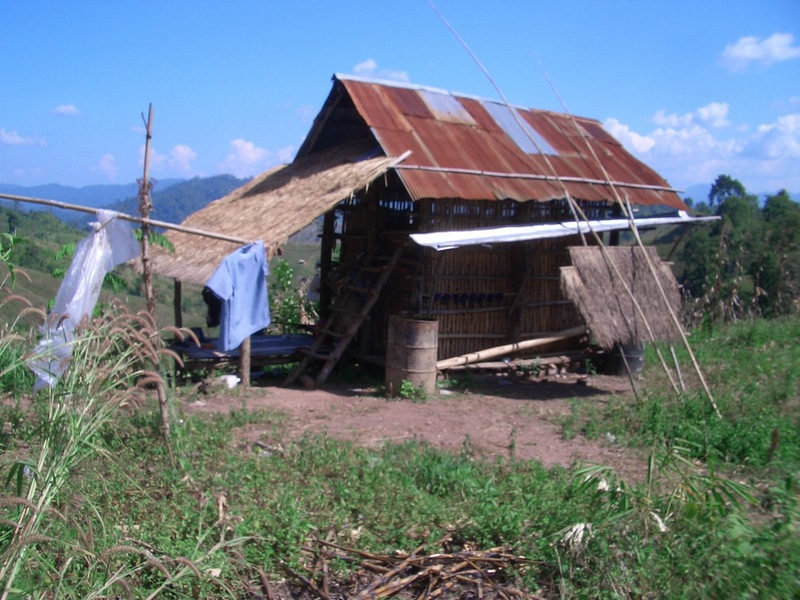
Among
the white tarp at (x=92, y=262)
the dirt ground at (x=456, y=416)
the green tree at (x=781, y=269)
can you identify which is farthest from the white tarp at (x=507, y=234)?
the green tree at (x=781, y=269)

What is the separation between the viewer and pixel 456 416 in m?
7.36

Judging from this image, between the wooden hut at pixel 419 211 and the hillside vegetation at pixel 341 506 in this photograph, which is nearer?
the hillside vegetation at pixel 341 506

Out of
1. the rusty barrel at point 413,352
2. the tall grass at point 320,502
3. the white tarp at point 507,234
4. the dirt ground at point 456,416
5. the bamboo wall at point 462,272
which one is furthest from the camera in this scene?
the bamboo wall at point 462,272

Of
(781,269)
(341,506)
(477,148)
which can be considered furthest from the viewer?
(781,269)

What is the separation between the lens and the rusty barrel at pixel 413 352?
8.08 metres

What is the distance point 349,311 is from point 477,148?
298 cm

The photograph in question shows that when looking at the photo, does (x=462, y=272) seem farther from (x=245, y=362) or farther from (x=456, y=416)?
(x=245, y=362)

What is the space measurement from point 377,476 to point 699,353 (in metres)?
6.83

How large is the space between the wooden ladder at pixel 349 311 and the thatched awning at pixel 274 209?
1198 mm

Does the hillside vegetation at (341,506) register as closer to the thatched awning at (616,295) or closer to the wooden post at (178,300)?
the thatched awning at (616,295)

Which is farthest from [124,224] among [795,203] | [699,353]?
[795,203]

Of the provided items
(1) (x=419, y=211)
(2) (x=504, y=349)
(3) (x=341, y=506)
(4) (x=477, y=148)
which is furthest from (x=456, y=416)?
(4) (x=477, y=148)

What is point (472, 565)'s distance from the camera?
3.70 m

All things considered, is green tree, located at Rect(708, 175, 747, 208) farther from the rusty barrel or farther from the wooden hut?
the rusty barrel
